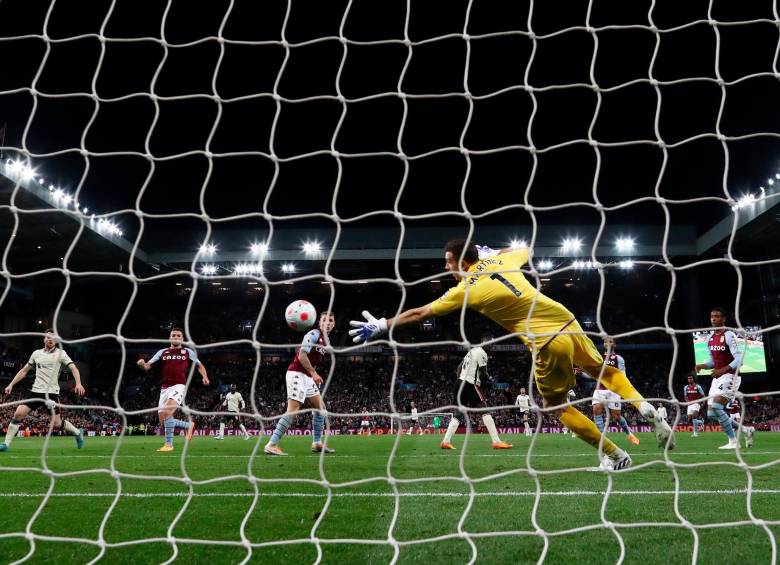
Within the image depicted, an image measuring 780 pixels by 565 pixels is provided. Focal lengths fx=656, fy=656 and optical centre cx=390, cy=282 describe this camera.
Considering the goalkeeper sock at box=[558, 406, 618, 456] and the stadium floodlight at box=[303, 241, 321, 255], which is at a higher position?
the goalkeeper sock at box=[558, 406, 618, 456]

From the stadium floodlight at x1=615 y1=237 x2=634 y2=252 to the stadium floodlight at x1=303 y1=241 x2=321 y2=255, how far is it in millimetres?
15322

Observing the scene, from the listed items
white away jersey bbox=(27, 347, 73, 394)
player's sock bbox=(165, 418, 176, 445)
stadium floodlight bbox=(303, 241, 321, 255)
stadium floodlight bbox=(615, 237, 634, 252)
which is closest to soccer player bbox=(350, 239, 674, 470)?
player's sock bbox=(165, 418, 176, 445)

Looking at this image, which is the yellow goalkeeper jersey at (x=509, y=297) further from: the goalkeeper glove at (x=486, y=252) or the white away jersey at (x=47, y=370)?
the white away jersey at (x=47, y=370)

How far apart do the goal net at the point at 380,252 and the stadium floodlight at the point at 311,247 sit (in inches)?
5.9

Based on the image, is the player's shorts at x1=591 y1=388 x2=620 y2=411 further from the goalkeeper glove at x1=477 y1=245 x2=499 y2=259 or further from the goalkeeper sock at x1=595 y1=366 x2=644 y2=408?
the goalkeeper glove at x1=477 y1=245 x2=499 y2=259

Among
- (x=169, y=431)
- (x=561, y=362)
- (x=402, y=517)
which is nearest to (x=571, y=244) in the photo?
(x=169, y=431)

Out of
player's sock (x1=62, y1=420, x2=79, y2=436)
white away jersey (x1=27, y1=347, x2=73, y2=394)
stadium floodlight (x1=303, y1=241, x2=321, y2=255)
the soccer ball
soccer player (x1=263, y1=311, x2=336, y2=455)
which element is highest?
the soccer ball

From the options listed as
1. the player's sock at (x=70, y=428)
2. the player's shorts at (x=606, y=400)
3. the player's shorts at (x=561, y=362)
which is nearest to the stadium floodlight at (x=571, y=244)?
the player's shorts at (x=606, y=400)

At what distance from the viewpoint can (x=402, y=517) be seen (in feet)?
12.7

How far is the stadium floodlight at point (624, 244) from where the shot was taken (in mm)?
33403

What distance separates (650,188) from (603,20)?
51.2 ft

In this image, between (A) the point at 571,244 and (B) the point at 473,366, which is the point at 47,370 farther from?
(A) the point at 571,244

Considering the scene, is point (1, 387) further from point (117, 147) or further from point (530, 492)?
point (530, 492)

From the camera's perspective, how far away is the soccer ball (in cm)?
705
